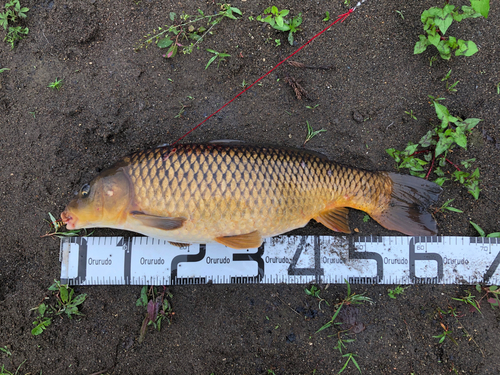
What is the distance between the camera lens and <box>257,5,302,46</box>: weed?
2.23m

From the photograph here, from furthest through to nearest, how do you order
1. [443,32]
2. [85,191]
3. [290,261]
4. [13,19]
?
[13,19] → [290,261] → [443,32] → [85,191]

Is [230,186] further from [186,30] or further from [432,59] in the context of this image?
[432,59]

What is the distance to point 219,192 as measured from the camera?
185cm

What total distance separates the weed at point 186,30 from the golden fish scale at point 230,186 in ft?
3.29

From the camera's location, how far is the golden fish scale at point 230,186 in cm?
185

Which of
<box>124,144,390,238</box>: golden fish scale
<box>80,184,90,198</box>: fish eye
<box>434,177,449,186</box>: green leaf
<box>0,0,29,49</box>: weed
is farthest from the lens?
<box>0,0,29,49</box>: weed

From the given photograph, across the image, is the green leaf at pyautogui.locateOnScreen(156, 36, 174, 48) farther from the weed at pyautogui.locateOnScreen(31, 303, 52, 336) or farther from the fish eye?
the weed at pyautogui.locateOnScreen(31, 303, 52, 336)

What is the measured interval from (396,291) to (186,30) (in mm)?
2635

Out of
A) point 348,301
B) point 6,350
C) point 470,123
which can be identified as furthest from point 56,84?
point 470,123

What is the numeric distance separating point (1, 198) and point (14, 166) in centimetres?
27

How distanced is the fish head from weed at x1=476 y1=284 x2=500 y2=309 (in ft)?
8.77

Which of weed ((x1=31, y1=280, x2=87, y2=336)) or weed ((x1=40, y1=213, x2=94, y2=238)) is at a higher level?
weed ((x1=40, y1=213, x2=94, y2=238))

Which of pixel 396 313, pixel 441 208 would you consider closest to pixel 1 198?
pixel 396 313

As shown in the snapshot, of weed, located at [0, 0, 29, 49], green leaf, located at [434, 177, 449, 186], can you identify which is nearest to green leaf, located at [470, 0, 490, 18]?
green leaf, located at [434, 177, 449, 186]
